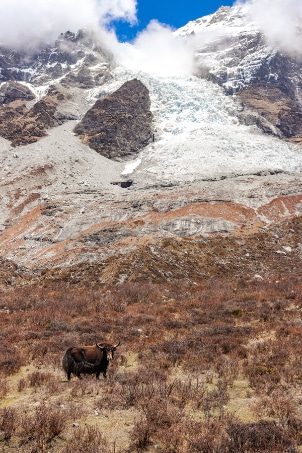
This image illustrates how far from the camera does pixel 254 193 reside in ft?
168

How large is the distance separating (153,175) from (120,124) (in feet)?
201

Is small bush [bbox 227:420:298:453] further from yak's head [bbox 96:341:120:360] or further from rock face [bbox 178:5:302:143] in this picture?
rock face [bbox 178:5:302:143]

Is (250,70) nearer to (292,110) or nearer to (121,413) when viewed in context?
(292,110)

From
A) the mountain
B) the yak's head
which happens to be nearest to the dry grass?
the yak's head

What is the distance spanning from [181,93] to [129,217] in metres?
115

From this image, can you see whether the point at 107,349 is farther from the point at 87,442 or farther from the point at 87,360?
the point at 87,442

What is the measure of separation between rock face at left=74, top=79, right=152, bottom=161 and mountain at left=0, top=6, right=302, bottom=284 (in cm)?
51

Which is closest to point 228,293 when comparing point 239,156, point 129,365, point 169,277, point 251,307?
point 251,307

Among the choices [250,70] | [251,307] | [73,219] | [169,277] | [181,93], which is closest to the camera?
[251,307]

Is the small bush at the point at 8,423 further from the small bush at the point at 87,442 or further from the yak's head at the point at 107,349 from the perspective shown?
the yak's head at the point at 107,349

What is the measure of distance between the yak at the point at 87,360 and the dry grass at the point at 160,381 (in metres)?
0.32

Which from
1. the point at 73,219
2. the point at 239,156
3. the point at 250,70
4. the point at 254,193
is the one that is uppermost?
the point at 250,70

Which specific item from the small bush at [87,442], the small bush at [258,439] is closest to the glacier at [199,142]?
the small bush at [258,439]

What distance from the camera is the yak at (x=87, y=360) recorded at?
31.6ft
